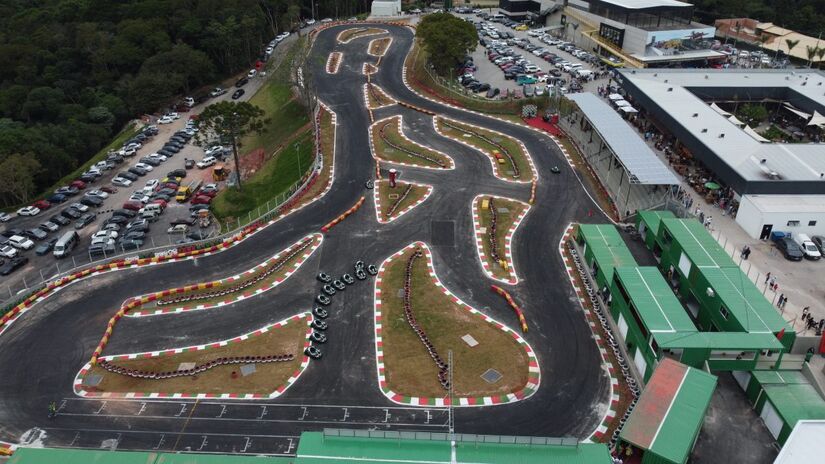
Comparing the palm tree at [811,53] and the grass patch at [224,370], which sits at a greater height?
the palm tree at [811,53]

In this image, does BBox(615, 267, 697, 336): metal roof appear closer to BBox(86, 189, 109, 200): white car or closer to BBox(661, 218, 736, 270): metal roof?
BBox(661, 218, 736, 270): metal roof

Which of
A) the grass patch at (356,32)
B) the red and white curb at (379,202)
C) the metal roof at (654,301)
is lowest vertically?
the red and white curb at (379,202)

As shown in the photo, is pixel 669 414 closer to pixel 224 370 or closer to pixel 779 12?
pixel 224 370

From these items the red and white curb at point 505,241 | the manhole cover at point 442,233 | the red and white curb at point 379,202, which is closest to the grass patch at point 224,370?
the manhole cover at point 442,233

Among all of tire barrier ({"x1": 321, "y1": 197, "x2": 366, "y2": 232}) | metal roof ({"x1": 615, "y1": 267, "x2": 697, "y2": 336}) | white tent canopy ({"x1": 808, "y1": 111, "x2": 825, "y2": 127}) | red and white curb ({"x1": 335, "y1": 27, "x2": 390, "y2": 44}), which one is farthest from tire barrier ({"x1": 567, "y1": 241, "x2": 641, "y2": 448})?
red and white curb ({"x1": 335, "y1": 27, "x2": 390, "y2": 44})

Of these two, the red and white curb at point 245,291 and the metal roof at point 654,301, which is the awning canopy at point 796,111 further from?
the red and white curb at point 245,291

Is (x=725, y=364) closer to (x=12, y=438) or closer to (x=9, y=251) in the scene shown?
(x=12, y=438)

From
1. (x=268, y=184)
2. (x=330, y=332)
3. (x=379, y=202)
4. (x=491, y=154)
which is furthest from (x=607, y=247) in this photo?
(x=268, y=184)

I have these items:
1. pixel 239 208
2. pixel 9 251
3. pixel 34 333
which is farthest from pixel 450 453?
pixel 9 251
